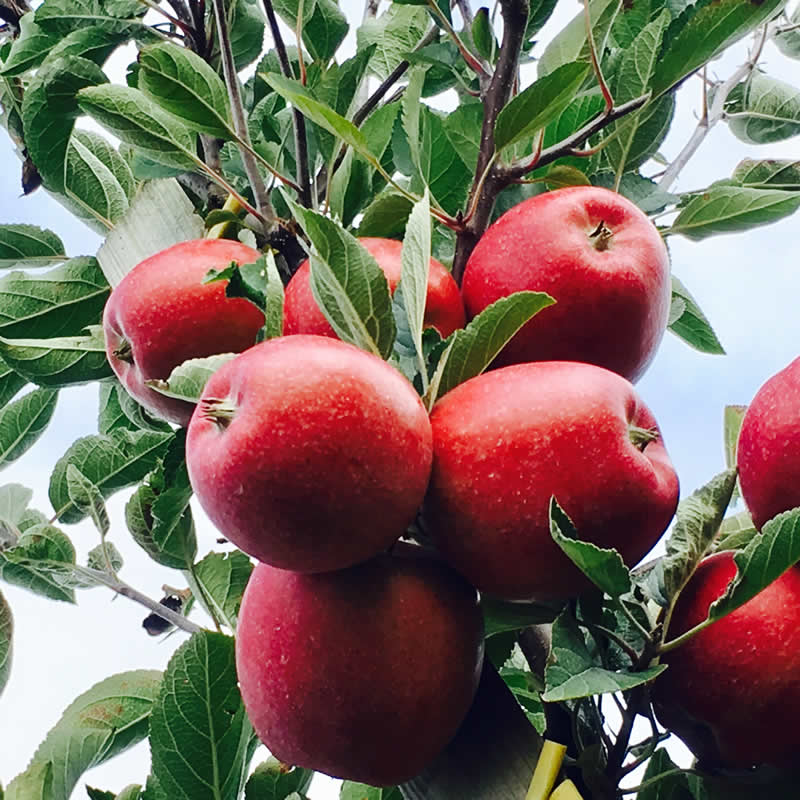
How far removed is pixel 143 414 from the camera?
39.9 inches

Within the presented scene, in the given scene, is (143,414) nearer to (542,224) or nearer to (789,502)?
(542,224)

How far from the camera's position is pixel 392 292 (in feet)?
2.19

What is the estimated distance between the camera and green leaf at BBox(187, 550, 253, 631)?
3.02ft

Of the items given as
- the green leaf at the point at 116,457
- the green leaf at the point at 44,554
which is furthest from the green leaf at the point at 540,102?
the green leaf at the point at 44,554

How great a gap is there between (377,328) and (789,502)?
244mm

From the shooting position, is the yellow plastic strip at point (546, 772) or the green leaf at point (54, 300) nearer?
the yellow plastic strip at point (546, 772)

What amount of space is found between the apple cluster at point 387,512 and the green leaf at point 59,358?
37 centimetres

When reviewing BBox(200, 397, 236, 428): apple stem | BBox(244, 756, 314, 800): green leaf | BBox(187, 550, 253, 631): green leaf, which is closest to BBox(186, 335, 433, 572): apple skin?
BBox(200, 397, 236, 428): apple stem

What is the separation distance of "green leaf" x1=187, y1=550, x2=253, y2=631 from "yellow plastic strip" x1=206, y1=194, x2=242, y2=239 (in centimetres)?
29

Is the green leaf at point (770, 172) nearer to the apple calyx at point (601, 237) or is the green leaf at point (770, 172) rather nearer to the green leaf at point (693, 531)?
the apple calyx at point (601, 237)

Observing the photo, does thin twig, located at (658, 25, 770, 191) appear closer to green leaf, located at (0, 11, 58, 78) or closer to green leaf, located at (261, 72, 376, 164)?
green leaf, located at (261, 72, 376, 164)

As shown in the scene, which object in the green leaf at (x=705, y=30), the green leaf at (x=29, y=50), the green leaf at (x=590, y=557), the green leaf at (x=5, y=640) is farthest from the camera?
the green leaf at (x=29, y=50)

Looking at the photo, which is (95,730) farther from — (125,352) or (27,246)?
(27,246)

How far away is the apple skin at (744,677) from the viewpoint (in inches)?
21.3
